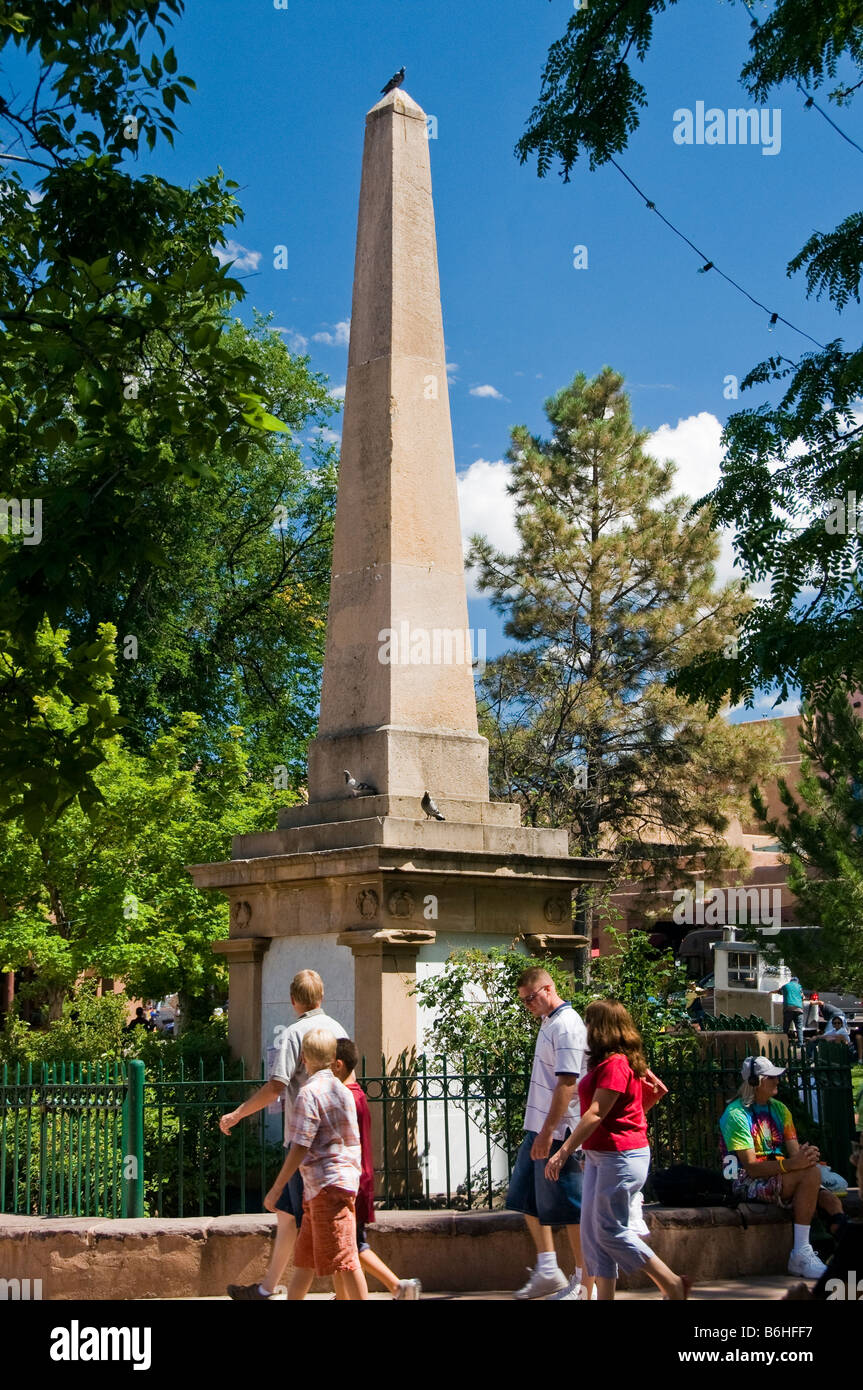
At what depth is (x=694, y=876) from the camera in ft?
90.5

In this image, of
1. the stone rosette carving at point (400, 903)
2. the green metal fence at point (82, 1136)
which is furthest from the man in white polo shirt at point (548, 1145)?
the green metal fence at point (82, 1136)

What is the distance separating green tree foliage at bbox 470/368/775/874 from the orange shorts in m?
19.4

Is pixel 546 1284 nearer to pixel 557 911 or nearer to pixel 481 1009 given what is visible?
pixel 481 1009

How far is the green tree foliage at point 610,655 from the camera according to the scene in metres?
26.7

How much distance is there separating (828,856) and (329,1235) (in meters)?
19.7

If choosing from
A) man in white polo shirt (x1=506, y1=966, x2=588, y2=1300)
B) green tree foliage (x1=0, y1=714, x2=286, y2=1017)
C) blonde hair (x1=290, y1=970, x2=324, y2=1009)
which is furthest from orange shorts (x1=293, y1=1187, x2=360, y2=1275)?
green tree foliage (x1=0, y1=714, x2=286, y2=1017)

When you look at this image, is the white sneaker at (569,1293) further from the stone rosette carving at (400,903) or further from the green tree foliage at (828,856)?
the green tree foliage at (828,856)

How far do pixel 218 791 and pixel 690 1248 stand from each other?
13920 millimetres

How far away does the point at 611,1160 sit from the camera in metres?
6.46

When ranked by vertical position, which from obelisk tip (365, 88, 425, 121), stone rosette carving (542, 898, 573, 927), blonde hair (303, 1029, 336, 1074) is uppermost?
obelisk tip (365, 88, 425, 121)

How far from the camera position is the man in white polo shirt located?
7113 mm

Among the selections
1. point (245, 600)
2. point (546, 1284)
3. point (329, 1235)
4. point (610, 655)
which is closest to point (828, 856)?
point (610, 655)

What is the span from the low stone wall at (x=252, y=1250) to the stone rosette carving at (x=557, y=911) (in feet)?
7.87

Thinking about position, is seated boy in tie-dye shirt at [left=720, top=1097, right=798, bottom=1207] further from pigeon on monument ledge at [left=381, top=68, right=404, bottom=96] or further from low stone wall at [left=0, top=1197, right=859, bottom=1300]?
pigeon on monument ledge at [left=381, top=68, right=404, bottom=96]
